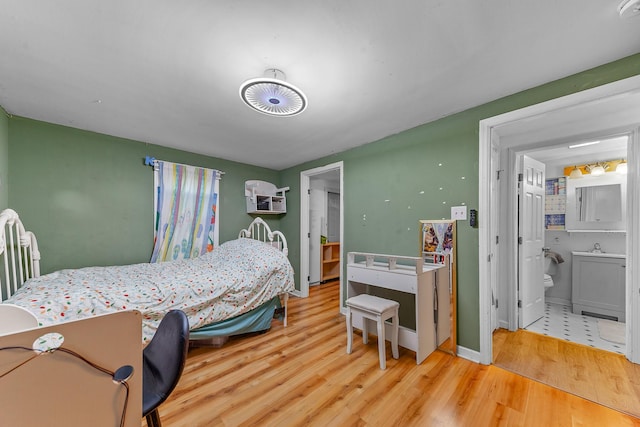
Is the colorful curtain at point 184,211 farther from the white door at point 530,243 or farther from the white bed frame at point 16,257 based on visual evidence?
the white door at point 530,243

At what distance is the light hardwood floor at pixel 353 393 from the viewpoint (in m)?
1.45

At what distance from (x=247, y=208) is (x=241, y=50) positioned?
2.78 metres

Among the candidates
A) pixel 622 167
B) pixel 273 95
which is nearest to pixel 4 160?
pixel 273 95

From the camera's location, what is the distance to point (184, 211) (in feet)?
10.6

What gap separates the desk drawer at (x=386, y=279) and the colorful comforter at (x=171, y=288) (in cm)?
79

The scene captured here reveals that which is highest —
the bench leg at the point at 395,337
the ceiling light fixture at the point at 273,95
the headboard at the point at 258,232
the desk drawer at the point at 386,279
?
the ceiling light fixture at the point at 273,95

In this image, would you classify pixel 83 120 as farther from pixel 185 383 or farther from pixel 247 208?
pixel 185 383

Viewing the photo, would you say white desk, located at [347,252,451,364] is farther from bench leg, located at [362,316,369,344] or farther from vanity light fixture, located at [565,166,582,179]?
vanity light fixture, located at [565,166,582,179]

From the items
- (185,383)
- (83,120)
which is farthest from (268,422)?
(83,120)

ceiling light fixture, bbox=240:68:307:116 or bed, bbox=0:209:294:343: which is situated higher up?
ceiling light fixture, bbox=240:68:307:116

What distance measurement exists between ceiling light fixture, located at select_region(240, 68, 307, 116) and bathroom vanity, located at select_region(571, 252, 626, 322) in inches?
160

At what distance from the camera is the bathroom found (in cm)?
278

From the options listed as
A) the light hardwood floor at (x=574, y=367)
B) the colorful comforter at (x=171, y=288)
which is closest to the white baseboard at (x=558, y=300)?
the light hardwood floor at (x=574, y=367)

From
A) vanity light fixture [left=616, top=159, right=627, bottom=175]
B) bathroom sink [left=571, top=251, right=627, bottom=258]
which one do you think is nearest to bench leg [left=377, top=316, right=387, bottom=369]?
bathroom sink [left=571, top=251, right=627, bottom=258]
